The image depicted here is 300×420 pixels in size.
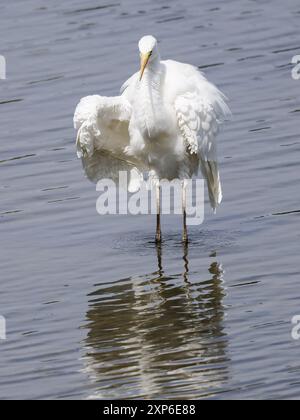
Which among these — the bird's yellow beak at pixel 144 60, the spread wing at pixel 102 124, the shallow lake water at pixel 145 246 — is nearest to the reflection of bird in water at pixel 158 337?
the shallow lake water at pixel 145 246

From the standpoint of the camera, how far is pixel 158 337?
35.1ft

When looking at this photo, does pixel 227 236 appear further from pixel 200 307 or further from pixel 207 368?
pixel 207 368

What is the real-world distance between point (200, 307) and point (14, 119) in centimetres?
702

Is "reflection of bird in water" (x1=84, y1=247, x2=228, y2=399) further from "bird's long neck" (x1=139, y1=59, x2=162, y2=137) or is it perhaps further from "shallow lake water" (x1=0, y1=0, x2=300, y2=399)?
"bird's long neck" (x1=139, y1=59, x2=162, y2=137)

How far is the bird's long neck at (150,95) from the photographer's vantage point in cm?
1320

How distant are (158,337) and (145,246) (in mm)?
2736

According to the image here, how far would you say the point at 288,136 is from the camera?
16141mm

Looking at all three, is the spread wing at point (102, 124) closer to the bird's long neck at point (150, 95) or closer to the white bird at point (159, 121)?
the white bird at point (159, 121)

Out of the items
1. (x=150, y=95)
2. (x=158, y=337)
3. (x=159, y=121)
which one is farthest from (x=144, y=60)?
(x=158, y=337)

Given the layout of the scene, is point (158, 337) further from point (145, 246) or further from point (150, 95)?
point (150, 95)

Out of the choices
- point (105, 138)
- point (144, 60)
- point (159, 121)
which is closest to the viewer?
point (144, 60)
